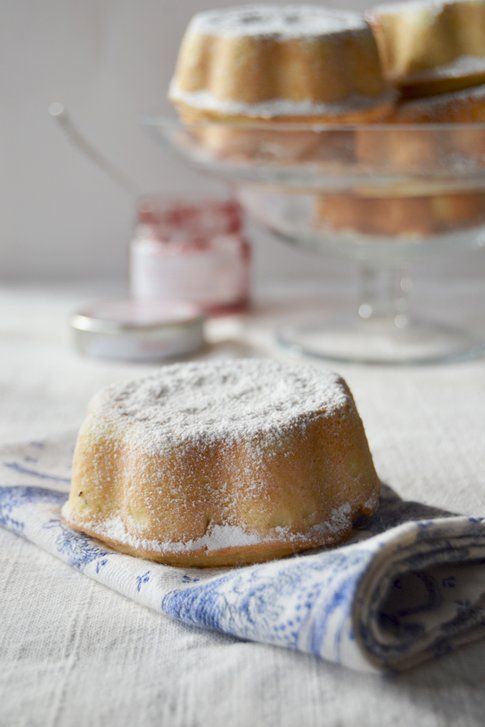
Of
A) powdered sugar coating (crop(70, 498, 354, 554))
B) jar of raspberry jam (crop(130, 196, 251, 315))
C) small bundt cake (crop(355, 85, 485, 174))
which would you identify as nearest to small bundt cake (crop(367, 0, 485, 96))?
small bundt cake (crop(355, 85, 485, 174))

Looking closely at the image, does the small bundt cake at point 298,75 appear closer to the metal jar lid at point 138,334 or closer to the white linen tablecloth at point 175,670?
the metal jar lid at point 138,334

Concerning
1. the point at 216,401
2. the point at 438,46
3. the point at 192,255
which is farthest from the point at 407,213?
the point at 216,401

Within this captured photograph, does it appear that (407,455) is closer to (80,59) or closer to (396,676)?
(396,676)

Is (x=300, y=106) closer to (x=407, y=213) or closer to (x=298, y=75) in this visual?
(x=298, y=75)

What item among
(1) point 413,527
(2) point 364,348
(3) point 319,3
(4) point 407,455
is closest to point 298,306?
(2) point 364,348

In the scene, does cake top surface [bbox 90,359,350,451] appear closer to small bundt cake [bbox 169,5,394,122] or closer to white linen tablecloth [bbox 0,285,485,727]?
white linen tablecloth [bbox 0,285,485,727]

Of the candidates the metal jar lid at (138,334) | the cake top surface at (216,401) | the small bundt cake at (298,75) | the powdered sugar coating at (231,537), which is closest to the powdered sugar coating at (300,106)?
the small bundt cake at (298,75)
